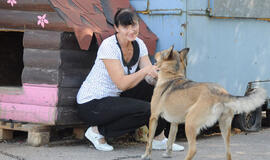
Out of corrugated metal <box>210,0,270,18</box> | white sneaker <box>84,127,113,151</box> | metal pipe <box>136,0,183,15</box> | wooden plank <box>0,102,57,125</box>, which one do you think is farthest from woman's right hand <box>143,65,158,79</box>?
corrugated metal <box>210,0,270,18</box>

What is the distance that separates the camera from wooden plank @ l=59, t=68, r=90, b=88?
5.45m

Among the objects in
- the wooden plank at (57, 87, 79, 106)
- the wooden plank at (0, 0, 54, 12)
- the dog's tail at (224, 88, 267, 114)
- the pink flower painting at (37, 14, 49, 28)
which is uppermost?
the wooden plank at (0, 0, 54, 12)

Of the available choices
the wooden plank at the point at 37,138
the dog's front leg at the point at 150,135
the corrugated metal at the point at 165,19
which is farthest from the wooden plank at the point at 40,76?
the corrugated metal at the point at 165,19

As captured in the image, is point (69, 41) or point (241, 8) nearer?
point (69, 41)

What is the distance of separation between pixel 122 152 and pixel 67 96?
0.93 metres

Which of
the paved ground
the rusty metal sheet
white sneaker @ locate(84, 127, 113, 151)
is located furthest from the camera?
the rusty metal sheet

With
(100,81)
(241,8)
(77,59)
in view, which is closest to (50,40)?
(77,59)

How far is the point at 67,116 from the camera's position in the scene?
5.50 metres

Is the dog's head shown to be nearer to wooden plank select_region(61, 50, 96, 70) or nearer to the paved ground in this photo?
the paved ground

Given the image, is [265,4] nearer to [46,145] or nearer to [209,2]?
[209,2]

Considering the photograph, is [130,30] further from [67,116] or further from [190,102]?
[67,116]

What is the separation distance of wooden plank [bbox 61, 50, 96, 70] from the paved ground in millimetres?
959

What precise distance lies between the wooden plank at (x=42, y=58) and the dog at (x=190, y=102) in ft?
4.11

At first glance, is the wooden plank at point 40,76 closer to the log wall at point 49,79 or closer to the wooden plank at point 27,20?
the log wall at point 49,79
